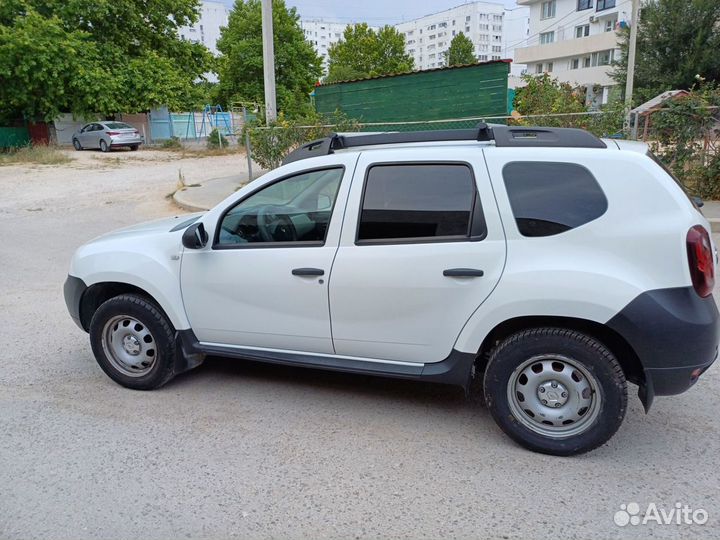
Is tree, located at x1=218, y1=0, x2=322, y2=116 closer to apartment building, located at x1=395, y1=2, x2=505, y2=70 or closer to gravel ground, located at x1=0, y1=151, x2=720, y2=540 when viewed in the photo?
gravel ground, located at x1=0, y1=151, x2=720, y2=540

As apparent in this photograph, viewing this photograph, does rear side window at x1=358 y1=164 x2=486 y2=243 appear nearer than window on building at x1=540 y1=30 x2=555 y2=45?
Yes

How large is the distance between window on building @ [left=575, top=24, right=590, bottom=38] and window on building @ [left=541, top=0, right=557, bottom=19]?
11.7 ft

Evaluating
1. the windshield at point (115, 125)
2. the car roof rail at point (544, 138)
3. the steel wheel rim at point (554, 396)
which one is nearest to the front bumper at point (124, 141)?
the windshield at point (115, 125)

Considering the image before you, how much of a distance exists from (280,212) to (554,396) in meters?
2.07

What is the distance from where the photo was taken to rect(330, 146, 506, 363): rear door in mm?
3252

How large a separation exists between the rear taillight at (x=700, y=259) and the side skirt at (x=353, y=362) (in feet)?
4.02

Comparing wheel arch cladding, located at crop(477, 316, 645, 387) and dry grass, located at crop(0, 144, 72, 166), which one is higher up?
dry grass, located at crop(0, 144, 72, 166)

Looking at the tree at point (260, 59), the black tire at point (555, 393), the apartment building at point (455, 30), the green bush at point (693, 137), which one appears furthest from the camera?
the apartment building at point (455, 30)

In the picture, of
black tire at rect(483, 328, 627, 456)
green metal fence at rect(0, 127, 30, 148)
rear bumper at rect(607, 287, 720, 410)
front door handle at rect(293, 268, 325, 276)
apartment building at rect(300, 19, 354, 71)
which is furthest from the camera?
apartment building at rect(300, 19, 354, 71)

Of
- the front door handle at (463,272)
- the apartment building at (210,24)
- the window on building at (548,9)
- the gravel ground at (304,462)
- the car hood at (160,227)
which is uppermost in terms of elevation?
the apartment building at (210,24)

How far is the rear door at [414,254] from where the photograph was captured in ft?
10.7

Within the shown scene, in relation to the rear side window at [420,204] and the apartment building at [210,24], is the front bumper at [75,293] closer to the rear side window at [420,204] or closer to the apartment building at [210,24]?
the rear side window at [420,204]

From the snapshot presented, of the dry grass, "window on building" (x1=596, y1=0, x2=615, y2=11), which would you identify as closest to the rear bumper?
the dry grass

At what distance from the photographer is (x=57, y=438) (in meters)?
3.57
